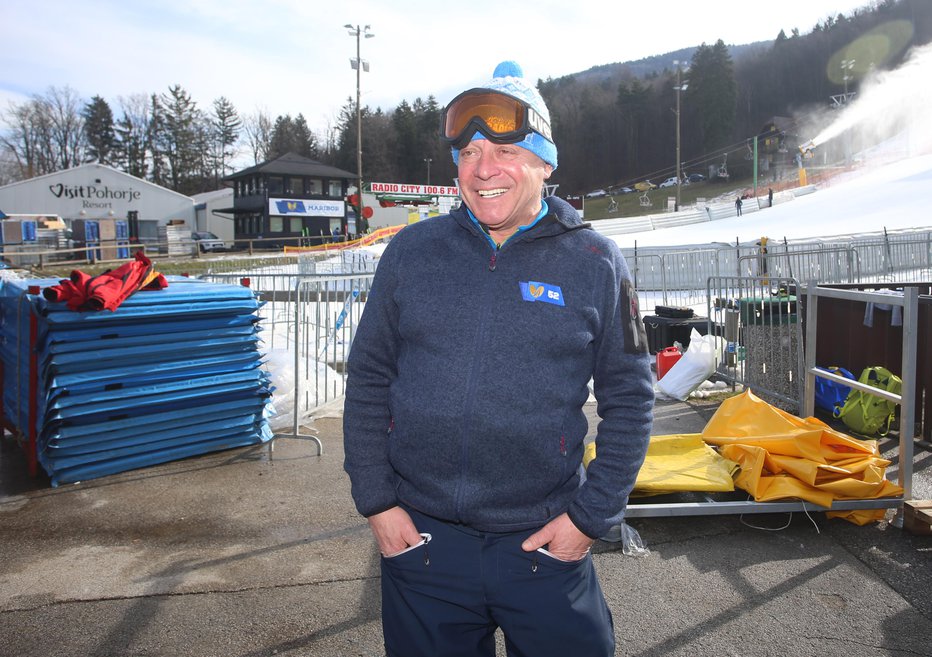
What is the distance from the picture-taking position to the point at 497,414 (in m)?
1.76

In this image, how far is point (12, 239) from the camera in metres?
36.5

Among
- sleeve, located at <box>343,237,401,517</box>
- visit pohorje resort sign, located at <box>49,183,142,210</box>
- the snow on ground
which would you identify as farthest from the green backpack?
visit pohorje resort sign, located at <box>49,183,142,210</box>

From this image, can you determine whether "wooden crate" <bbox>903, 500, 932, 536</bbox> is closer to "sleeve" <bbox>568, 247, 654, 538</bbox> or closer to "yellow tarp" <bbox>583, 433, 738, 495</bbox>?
"yellow tarp" <bbox>583, 433, 738, 495</bbox>

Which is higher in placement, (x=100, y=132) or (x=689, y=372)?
(x=100, y=132)

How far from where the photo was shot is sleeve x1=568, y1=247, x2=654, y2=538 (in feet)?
5.92

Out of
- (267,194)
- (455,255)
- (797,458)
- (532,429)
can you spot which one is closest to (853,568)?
(797,458)

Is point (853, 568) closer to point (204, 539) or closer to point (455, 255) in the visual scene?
point (455, 255)

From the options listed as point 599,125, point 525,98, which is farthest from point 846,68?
point 525,98

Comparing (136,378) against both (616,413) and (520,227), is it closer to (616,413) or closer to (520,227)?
(520,227)

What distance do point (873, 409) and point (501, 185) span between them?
231 inches

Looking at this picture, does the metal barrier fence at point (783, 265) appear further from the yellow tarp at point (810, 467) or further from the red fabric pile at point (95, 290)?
the red fabric pile at point (95, 290)

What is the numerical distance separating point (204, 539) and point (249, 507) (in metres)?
0.57

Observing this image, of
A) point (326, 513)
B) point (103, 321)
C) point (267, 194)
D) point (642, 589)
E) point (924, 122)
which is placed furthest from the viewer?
point (924, 122)

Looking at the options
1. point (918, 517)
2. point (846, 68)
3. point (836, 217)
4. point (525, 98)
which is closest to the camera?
point (525, 98)
